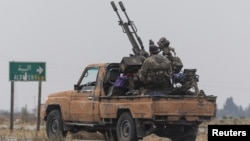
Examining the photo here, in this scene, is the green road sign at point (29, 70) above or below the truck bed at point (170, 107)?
above

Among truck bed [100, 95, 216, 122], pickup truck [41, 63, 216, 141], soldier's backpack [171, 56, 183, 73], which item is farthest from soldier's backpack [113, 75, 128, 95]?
soldier's backpack [171, 56, 183, 73]

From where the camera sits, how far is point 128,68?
21.1 metres

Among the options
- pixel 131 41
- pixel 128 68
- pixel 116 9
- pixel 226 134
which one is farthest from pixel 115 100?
pixel 226 134

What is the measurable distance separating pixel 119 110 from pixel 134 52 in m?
2.94

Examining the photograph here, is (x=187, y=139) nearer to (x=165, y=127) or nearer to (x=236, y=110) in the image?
(x=165, y=127)

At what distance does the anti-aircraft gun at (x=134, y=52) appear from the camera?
21.0 meters

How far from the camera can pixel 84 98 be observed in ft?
71.8

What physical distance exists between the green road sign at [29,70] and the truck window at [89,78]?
13094mm

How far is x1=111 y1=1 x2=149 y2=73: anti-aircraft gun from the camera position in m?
21.0

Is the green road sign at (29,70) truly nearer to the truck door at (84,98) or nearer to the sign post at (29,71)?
the sign post at (29,71)

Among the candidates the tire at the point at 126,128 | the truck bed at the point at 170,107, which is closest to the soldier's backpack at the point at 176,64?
the truck bed at the point at 170,107

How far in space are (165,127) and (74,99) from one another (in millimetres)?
3358

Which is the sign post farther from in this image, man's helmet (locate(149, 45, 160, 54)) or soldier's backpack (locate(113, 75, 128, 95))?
man's helmet (locate(149, 45, 160, 54))

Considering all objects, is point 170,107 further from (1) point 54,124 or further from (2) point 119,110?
(1) point 54,124
